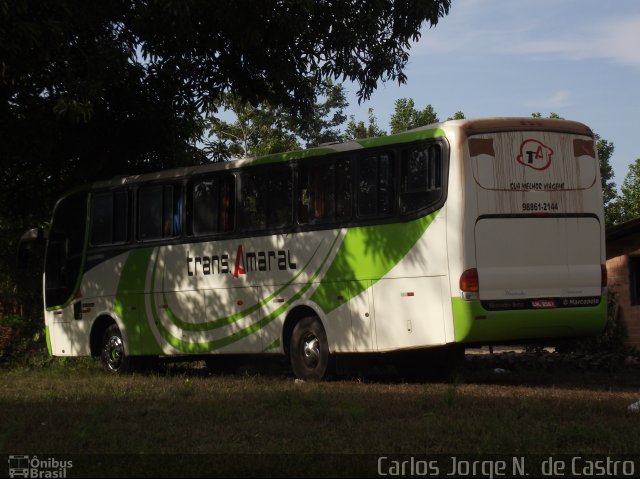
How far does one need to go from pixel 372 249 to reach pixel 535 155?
2420 millimetres

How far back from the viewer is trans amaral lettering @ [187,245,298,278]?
16969 millimetres

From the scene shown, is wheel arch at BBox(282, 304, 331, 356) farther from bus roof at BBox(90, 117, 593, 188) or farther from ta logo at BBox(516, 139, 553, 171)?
ta logo at BBox(516, 139, 553, 171)

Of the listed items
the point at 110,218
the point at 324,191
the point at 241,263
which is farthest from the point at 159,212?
the point at 324,191

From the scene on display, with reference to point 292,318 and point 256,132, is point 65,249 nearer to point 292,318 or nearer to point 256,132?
point 292,318

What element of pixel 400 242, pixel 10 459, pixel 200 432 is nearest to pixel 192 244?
pixel 400 242

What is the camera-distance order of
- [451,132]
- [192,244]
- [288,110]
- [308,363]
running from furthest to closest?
[288,110] → [192,244] → [308,363] → [451,132]

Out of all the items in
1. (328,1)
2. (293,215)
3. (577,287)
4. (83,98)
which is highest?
(328,1)

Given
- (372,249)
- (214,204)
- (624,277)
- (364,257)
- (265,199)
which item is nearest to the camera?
(372,249)

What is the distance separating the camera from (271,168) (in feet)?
56.7

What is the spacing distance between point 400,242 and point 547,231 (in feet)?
6.06

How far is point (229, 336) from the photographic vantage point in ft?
59.2

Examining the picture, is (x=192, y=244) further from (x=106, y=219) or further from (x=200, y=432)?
(x=200, y=432)

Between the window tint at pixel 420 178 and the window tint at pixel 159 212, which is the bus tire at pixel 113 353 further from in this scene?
the window tint at pixel 420 178

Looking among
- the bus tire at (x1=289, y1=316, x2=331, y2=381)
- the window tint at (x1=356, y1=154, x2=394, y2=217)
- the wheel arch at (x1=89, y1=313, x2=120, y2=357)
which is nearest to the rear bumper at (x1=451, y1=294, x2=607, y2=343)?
the window tint at (x1=356, y1=154, x2=394, y2=217)
